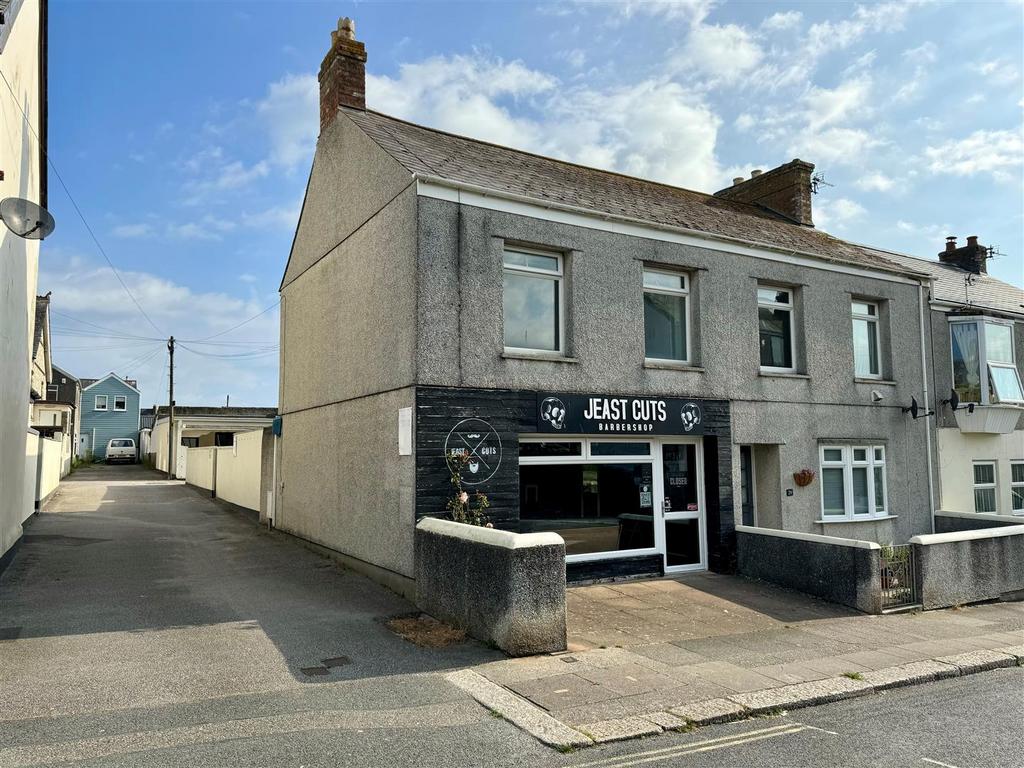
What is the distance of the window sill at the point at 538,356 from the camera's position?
34.1ft

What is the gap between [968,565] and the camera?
10.8 m

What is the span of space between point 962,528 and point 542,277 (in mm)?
9881

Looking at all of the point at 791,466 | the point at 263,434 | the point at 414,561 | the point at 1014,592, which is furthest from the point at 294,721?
the point at 263,434

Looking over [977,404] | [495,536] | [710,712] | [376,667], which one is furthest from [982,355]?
[376,667]

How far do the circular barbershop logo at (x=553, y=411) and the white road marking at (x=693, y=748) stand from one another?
17.9 ft

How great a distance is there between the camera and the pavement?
5238 millimetres

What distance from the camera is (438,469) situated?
9.57 metres

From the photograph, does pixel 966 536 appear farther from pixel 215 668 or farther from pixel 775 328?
pixel 215 668

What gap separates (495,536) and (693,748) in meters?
2.90

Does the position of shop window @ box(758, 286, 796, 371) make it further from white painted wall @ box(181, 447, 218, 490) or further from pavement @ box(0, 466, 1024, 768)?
white painted wall @ box(181, 447, 218, 490)

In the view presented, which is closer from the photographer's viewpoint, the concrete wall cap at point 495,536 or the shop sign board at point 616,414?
the concrete wall cap at point 495,536

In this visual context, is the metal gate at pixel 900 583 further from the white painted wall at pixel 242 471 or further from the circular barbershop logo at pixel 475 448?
the white painted wall at pixel 242 471

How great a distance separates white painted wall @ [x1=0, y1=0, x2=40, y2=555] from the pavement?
158cm

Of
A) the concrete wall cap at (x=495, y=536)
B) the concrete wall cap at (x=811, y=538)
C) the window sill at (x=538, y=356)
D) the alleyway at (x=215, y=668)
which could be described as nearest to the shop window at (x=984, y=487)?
the concrete wall cap at (x=811, y=538)
